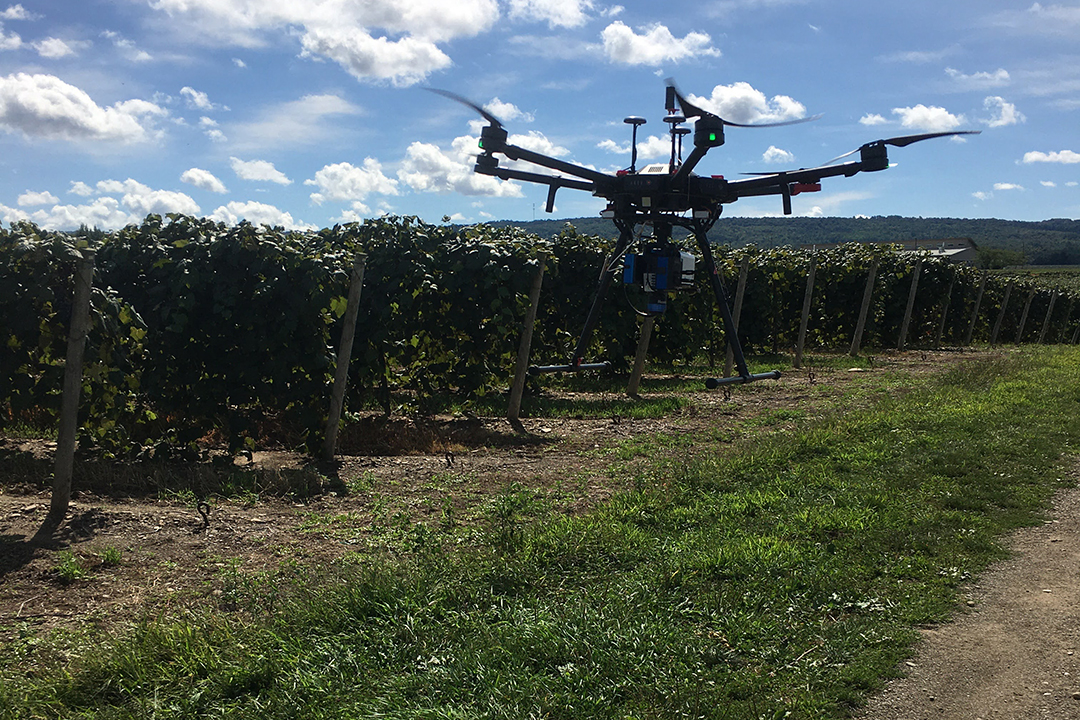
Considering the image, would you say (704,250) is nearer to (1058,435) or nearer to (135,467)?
(1058,435)

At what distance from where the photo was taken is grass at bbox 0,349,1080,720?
2.94 meters

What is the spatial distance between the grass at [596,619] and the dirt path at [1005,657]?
4.8 inches

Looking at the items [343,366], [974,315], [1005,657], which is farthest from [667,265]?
[974,315]

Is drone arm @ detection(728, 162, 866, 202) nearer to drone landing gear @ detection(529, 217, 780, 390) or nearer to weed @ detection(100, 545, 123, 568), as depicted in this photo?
drone landing gear @ detection(529, 217, 780, 390)

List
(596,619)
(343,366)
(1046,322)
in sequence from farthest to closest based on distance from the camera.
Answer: (1046,322) < (343,366) < (596,619)

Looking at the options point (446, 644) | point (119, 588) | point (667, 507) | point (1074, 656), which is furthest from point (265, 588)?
point (1074, 656)

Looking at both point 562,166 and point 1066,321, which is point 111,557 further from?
point 1066,321

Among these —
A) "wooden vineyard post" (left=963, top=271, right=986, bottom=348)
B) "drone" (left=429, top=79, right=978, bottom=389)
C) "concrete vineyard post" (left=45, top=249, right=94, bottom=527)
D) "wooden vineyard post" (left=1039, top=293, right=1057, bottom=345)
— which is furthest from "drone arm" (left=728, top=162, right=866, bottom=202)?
"wooden vineyard post" (left=1039, top=293, right=1057, bottom=345)

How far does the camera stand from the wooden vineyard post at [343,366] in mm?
6910

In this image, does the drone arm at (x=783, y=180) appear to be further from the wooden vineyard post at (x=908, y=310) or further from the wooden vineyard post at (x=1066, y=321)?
the wooden vineyard post at (x=1066, y=321)

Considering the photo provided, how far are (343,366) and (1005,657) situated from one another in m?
5.32

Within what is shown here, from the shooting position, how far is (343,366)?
6.94 meters

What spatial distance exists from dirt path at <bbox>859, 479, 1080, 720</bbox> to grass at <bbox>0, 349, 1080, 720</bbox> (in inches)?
4.8

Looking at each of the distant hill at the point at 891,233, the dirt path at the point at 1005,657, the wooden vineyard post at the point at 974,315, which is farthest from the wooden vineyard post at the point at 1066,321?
the distant hill at the point at 891,233
